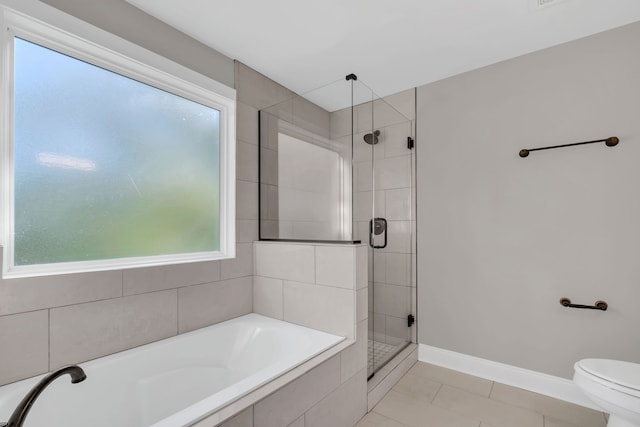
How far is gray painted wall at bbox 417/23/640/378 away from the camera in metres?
1.86

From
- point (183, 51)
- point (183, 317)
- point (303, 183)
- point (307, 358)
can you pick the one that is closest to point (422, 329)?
point (307, 358)

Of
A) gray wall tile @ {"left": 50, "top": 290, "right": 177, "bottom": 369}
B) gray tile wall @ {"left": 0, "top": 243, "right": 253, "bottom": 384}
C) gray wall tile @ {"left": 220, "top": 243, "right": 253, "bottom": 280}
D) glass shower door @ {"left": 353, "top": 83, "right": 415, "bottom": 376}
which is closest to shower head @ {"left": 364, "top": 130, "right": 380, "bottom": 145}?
glass shower door @ {"left": 353, "top": 83, "right": 415, "bottom": 376}

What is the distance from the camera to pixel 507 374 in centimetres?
221

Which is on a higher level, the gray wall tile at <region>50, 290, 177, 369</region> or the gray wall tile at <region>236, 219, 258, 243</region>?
the gray wall tile at <region>236, 219, 258, 243</region>

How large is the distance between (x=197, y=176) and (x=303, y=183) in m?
0.74

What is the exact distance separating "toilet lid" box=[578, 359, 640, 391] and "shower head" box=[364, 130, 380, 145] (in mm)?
1753

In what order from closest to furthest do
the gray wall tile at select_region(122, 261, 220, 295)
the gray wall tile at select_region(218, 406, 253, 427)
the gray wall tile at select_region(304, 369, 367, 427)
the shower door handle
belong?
the gray wall tile at select_region(218, 406, 253, 427), the gray wall tile at select_region(304, 369, 367, 427), the gray wall tile at select_region(122, 261, 220, 295), the shower door handle

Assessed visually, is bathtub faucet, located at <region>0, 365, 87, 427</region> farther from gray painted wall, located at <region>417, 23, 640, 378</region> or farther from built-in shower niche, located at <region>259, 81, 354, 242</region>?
gray painted wall, located at <region>417, 23, 640, 378</region>

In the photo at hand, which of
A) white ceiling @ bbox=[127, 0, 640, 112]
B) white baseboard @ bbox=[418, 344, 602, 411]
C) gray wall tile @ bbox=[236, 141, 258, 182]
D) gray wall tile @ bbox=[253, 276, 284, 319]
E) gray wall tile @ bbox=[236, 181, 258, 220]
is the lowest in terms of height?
white baseboard @ bbox=[418, 344, 602, 411]

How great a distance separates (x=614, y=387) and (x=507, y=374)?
0.91 metres

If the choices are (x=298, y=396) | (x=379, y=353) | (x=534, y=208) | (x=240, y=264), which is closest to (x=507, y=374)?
(x=379, y=353)

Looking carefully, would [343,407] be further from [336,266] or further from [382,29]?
[382,29]

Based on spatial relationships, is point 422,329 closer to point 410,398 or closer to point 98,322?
point 410,398

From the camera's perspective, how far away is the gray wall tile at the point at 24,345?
127 cm
